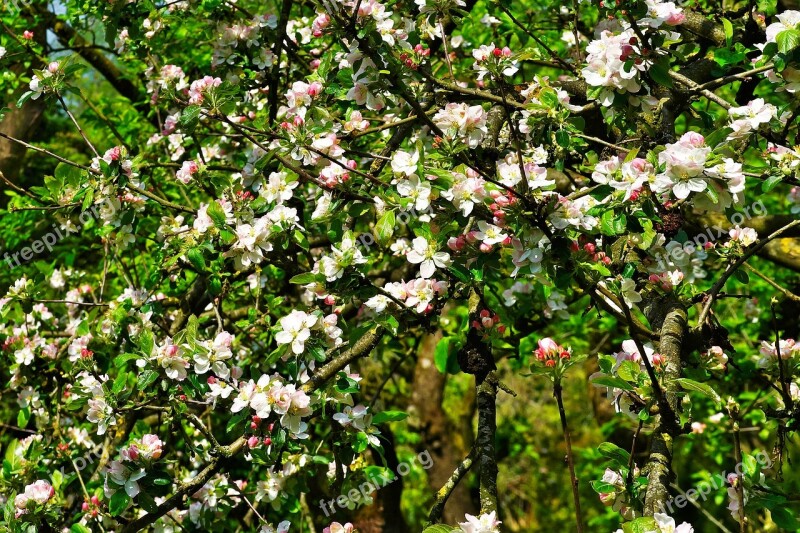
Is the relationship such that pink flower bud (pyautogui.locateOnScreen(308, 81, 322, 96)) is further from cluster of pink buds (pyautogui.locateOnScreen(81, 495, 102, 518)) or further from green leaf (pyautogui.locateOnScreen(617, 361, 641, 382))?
cluster of pink buds (pyautogui.locateOnScreen(81, 495, 102, 518))

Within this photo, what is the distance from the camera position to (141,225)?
3.58 metres

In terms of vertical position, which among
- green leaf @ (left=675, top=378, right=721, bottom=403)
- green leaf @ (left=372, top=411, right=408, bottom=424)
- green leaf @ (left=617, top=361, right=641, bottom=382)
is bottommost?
green leaf @ (left=675, top=378, right=721, bottom=403)

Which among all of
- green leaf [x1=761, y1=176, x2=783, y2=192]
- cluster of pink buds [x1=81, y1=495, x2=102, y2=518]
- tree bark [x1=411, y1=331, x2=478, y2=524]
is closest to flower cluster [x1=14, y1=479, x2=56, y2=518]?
cluster of pink buds [x1=81, y1=495, x2=102, y2=518]

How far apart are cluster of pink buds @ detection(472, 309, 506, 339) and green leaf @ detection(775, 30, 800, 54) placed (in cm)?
92

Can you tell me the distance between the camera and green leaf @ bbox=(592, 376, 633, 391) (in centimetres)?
178

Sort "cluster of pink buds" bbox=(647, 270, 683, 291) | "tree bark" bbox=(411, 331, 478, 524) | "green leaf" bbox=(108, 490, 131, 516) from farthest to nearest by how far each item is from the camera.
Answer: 1. "tree bark" bbox=(411, 331, 478, 524)
2. "cluster of pink buds" bbox=(647, 270, 683, 291)
3. "green leaf" bbox=(108, 490, 131, 516)

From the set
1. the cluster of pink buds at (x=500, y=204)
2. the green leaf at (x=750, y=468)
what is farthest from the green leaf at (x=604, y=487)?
the cluster of pink buds at (x=500, y=204)

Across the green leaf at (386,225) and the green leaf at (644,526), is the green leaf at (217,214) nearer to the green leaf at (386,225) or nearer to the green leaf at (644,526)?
the green leaf at (386,225)

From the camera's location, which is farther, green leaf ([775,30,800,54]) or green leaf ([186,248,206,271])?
green leaf ([186,248,206,271])

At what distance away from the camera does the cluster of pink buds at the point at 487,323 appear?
2.12 m

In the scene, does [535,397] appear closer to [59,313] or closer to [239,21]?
[59,313]

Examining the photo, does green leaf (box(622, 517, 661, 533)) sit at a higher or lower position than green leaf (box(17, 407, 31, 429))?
lower

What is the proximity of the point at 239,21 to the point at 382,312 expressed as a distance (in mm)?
1456

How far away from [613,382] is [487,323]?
428 millimetres
